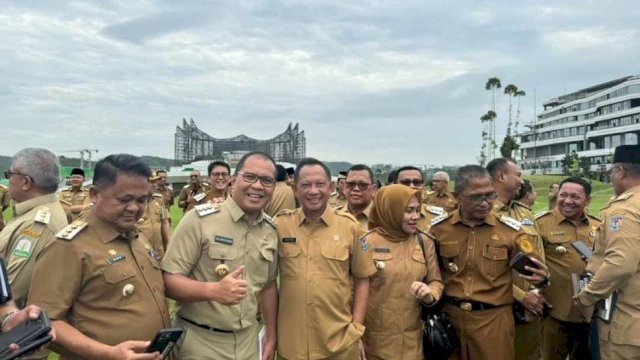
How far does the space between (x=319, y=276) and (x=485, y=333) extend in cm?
138

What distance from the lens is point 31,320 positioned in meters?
2.06

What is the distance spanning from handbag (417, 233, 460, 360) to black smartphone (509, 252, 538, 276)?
2.05ft

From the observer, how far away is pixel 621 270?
336cm

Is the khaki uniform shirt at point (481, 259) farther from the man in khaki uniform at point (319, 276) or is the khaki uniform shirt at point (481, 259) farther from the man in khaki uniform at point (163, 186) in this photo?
the man in khaki uniform at point (163, 186)

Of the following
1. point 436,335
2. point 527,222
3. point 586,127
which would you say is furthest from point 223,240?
point 586,127

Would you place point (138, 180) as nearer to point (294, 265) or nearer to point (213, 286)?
point (213, 286)

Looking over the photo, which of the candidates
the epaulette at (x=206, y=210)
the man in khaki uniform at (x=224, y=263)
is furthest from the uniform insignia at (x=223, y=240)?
the epaulette at (x=206, y=210)

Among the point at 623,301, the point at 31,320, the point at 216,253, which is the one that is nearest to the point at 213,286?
the point at 216,253

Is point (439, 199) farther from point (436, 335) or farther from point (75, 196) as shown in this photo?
point (75, 196)

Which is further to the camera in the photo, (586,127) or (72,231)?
(586,127)

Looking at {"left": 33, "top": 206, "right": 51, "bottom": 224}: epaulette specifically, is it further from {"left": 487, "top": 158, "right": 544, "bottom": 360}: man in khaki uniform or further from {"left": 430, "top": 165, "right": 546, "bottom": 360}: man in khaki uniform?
{"left": 487, "top": 158, "right": 544, "bottom": 360}: man in khaki uniform

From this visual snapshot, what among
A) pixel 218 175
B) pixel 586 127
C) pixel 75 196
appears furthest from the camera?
pixel 586 127

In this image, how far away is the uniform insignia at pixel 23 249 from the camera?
287 centimetres

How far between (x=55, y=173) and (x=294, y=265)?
172 centimetres
